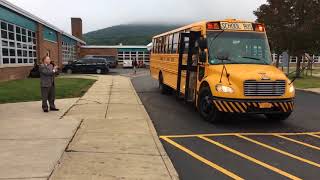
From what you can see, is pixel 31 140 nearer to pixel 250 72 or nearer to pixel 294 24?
pixel 250 72

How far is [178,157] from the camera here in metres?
8.17

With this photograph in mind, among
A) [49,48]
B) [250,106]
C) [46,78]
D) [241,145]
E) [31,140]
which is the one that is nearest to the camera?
[31,140]

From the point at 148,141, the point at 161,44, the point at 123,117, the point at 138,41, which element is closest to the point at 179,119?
the point at 123,117

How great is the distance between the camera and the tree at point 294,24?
3328 cm

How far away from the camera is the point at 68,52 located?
5647 cm

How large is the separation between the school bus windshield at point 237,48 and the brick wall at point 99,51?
58.9 meters

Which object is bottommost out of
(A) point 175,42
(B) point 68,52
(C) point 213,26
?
(B) point 68,52

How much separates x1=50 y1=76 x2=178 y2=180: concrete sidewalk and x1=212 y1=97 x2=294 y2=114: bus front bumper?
1.90 meters

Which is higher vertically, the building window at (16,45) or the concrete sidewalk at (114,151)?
the building window at (16,45)

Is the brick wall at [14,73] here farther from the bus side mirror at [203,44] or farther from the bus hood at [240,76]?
the bus hood at [240,76]

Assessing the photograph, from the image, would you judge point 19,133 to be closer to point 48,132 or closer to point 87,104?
point 48,132

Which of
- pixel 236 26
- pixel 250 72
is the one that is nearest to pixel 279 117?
pixel 250 72

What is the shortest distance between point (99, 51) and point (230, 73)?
2449 inches

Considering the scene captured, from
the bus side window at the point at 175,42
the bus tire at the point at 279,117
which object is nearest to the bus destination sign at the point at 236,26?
the bus tire at the point at 279,117
